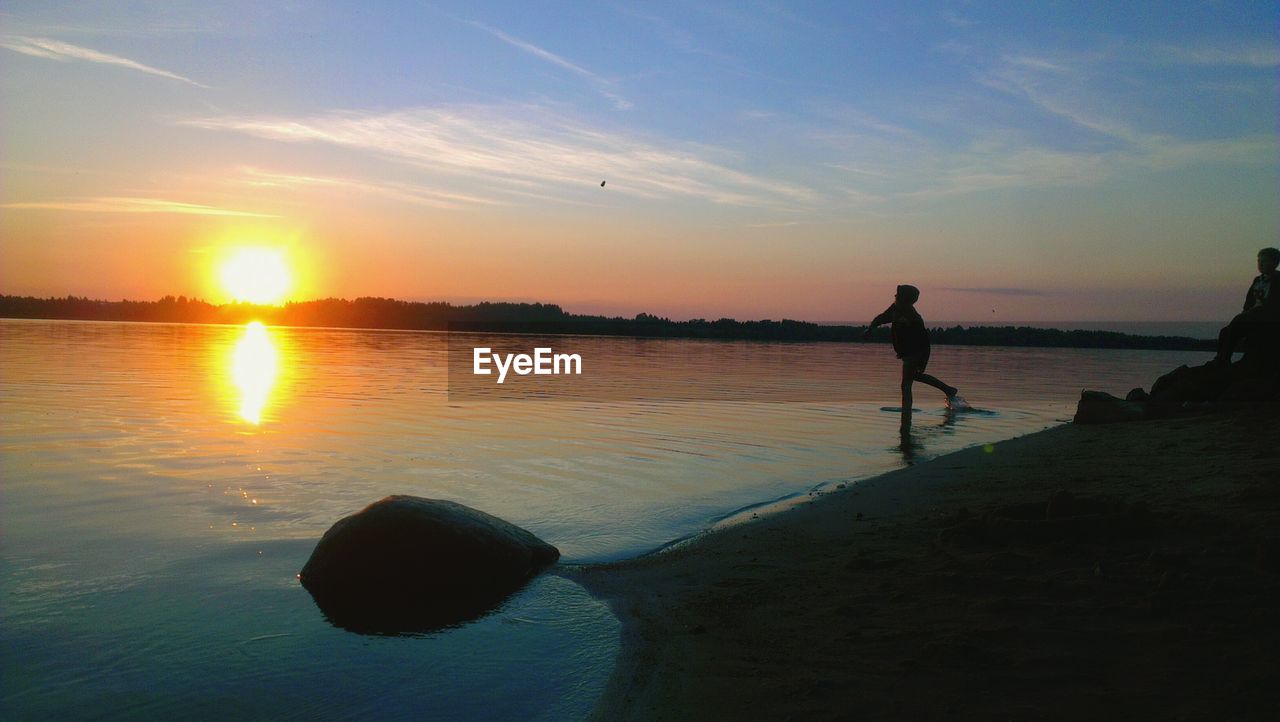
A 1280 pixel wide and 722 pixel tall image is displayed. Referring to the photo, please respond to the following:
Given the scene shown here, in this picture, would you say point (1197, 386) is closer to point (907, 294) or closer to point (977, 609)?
point (907, 294)

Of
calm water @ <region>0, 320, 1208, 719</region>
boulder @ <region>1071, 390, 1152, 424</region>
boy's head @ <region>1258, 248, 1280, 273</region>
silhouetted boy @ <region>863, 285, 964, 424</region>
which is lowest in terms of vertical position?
calm water @ <region>0, 320, 1208, 719</region>

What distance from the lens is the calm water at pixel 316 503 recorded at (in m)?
4.01

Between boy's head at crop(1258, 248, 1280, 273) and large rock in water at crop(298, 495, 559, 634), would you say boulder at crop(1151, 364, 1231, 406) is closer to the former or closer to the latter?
boy's head at crop(1258, 248, 1280, 273)

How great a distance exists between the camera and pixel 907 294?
14992 mm

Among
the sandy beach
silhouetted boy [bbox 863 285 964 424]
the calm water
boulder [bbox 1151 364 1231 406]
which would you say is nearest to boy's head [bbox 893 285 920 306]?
silhouetted boy [bbox 863 285 964 424]

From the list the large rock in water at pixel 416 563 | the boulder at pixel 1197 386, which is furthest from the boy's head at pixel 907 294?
the large rock in water at pixel 416 563

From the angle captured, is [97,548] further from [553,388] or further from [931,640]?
[553,388]

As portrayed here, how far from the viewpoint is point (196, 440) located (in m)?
11.1

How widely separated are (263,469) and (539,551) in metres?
4.79

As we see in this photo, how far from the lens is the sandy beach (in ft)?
10.5

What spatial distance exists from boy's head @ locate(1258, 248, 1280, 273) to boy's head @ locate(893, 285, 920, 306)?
5.18 m

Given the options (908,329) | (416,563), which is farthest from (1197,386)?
(416,563)

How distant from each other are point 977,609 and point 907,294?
11693mm

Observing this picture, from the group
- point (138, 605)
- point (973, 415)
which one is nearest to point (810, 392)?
point (973, 415)
